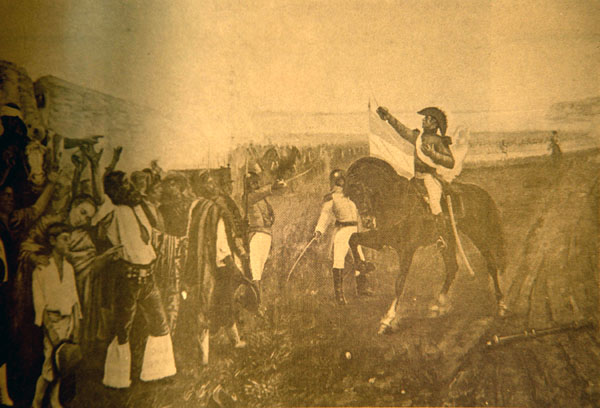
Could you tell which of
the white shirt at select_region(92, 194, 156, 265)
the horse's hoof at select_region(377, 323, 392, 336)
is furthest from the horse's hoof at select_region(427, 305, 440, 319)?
the white shirt at select_region(92, 194, 156, 265)

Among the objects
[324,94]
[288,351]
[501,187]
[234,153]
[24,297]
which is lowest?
[288,351]

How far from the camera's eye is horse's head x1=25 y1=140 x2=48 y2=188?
549 cm

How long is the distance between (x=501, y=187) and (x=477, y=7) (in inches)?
81.4

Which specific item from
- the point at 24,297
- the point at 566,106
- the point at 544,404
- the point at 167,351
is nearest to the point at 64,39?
the point at 24,297

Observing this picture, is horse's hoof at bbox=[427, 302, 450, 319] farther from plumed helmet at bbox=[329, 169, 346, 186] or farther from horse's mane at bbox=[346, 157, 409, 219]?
plumed helmet at bbox=[329, 169, 346, 186]

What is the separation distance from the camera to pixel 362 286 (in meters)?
5.69

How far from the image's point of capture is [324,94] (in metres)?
5.82

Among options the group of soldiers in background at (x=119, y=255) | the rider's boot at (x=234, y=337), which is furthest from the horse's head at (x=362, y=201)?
the rider's boot at (x=234, y=337)

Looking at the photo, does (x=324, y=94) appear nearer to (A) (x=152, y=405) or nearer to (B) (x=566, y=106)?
(B) (x=566, y=106)

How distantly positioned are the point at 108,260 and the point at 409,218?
3.33 metres

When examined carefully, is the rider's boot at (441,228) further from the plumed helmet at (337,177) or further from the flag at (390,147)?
the plumed helmet at (337,177)

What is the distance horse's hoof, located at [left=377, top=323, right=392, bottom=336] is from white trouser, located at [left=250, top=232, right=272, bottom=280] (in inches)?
56.9

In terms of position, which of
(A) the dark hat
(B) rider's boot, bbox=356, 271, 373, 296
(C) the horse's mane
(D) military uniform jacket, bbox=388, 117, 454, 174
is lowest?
(A) the dark hat

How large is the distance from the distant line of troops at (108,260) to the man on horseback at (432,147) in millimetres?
1206
